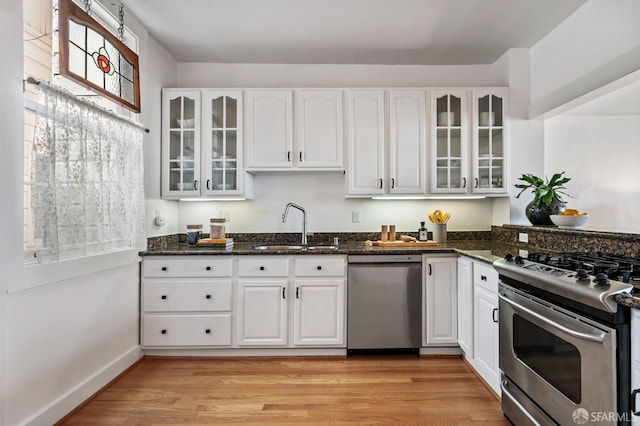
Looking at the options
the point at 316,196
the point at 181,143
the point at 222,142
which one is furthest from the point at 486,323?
the point at 181,143

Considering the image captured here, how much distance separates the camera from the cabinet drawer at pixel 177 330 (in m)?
2.84

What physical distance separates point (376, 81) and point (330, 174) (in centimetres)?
104

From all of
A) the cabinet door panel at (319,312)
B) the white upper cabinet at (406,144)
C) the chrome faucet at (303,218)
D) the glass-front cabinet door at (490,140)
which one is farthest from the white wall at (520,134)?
the chrome faucet at (303,218)

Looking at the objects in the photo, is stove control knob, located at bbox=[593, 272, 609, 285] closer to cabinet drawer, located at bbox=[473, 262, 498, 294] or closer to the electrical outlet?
cabinet drawer, located at bbox=[473, 262, 498, 294]

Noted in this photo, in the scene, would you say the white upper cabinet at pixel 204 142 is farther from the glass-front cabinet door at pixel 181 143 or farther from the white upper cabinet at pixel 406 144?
the white upper cabinet at pixel 406 144

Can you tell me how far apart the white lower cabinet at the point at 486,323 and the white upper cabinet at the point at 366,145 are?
1139mm

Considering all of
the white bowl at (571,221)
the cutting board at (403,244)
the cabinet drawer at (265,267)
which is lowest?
the cabinet drawer at (265,267)

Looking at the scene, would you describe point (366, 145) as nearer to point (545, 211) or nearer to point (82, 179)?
point (545, 211)

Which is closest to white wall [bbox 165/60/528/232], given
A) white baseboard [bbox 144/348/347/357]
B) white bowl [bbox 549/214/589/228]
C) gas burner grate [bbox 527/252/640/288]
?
white bowl [bbox 549/214/589/228]

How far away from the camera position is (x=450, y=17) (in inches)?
106

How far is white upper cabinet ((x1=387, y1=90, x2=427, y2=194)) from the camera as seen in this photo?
3.21 m

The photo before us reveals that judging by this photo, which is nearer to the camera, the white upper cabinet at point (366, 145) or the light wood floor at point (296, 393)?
the light wood floor at point (296, 393)

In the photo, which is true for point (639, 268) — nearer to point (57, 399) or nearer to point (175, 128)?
point (57, 399)

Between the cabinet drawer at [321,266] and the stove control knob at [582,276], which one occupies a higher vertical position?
the stove control knob at [582,276]
